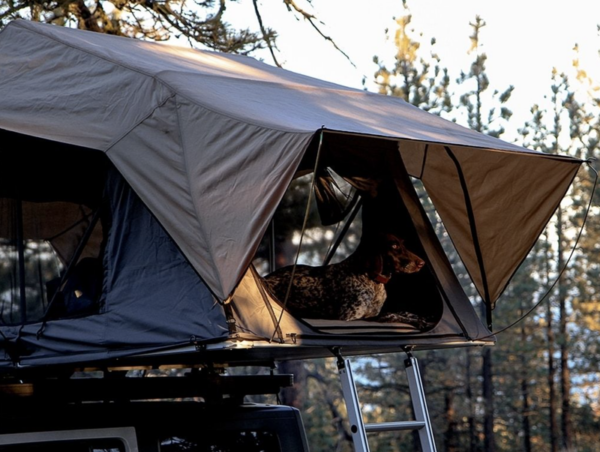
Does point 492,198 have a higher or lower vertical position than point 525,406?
higher

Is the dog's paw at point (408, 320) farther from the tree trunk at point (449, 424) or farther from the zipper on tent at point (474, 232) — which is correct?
the tree trunk at point (449, 424)

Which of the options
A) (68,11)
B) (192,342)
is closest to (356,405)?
(192,342)

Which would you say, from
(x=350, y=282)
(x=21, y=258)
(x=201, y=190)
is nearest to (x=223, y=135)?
(x=201, y=190)

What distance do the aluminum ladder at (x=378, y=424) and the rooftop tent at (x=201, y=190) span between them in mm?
234

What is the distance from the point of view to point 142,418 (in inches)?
163

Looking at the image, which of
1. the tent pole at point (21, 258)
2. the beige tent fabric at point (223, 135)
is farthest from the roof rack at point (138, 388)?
the tent pole at point (21, 258)

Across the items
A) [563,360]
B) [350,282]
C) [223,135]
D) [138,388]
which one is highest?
[223,135]

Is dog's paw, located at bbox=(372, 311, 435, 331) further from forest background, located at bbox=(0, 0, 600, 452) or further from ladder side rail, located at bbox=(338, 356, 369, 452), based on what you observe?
forest background, located at bbox=(0, 0, 600, 452)

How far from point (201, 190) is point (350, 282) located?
5.71 ft

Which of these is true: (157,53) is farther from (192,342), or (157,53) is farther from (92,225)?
(192,342)

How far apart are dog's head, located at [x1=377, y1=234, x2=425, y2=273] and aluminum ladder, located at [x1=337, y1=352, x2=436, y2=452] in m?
0.75

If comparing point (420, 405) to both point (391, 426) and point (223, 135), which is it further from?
point (223, 135)

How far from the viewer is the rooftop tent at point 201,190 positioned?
4.39m

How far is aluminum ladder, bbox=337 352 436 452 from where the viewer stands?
4.39m
